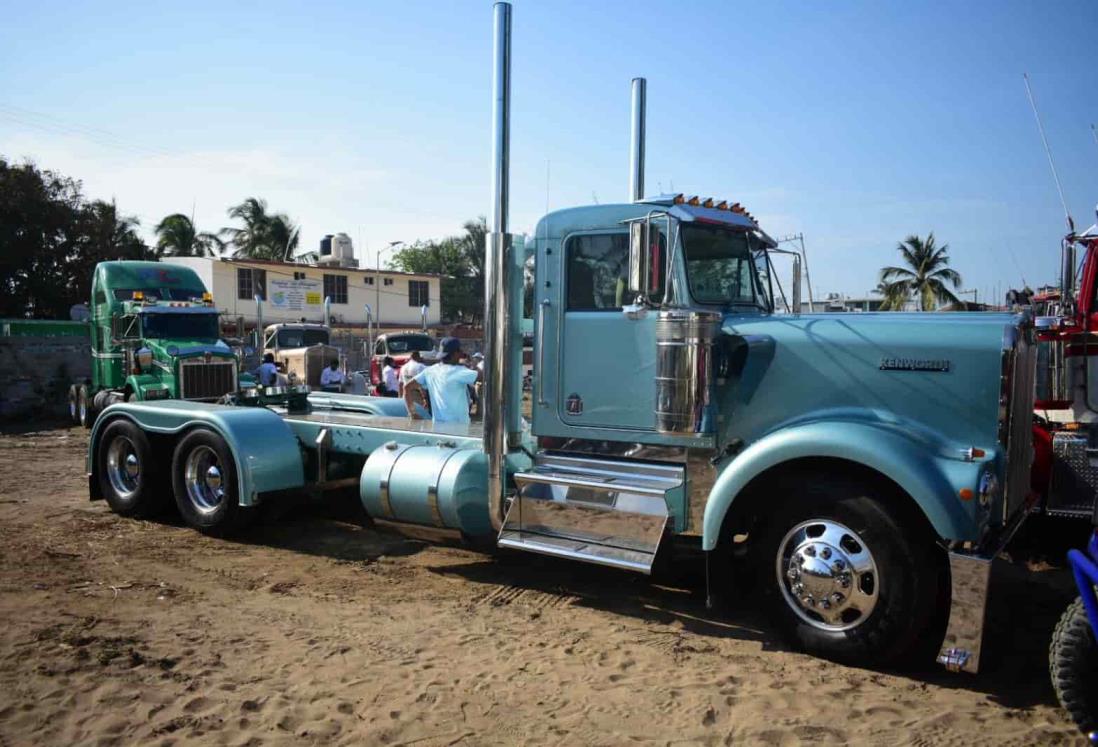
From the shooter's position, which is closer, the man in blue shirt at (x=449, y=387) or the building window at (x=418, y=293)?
the man in blue shirt at (x=449, y=387)

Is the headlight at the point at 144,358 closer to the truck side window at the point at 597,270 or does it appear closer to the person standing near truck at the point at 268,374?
the person standing near truck at the point at 268,374

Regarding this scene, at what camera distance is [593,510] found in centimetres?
540

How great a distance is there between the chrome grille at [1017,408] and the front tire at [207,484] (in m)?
5.72

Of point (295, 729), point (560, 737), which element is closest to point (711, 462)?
point (560, 737)

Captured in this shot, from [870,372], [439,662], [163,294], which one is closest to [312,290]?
[163,294]

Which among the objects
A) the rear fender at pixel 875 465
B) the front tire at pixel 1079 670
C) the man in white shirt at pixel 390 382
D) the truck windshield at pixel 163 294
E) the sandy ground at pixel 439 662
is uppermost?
the truck windshield at pixel 163 294

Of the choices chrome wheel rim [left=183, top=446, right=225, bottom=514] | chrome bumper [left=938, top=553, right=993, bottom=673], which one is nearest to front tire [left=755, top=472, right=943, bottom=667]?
chrome bumper [left=938, top=553, right=993, bottom=673]

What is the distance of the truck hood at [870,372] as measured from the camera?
446 centimetres

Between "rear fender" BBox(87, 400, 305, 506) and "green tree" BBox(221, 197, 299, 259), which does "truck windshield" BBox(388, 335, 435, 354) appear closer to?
"rear fender" BBox(87, 400, 305, 506)

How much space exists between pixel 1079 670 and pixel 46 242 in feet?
109

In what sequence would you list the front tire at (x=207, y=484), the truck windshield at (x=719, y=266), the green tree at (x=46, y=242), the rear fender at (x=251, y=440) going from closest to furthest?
the truck windshield at (x=719, y=266)
the rear fender at (x=251, y=440)
the front tire at (x=207, y=484)
the green tree at (x=46, y=242)

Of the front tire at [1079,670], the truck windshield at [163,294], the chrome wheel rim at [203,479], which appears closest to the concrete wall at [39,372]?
the truck windshield at [163,294]

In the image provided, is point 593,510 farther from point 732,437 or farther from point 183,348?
point 183,348

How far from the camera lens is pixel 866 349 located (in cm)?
475
